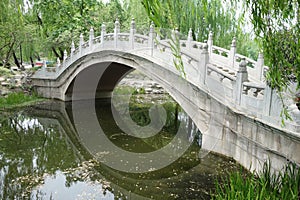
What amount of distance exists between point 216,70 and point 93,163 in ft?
10.8

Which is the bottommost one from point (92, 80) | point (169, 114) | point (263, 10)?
point (169, 114)

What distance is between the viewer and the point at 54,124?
9688mm

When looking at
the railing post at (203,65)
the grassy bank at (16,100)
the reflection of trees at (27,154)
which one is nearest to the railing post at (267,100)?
the railing post at (203,65)

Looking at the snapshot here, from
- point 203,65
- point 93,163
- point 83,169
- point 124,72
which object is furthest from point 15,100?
point 203,65

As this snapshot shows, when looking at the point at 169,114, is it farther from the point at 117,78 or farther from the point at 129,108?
the point at 117,78

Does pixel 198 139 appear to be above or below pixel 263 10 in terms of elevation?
below

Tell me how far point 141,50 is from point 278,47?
566cm

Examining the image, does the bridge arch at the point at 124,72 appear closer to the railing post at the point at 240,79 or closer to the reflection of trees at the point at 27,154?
the railing post at the point at 240,79

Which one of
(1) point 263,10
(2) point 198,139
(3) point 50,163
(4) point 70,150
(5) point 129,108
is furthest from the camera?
(5) point 129,108

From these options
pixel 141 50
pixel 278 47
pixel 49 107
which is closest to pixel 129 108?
pixel 49 107

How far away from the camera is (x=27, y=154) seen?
21.7ft

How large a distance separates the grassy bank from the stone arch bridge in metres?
3.40

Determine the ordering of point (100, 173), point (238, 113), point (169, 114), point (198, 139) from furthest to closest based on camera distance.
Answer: point (169, 114), point (198, 139), point (100, 173), point (238, 113)

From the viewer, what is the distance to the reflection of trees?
5023mm
